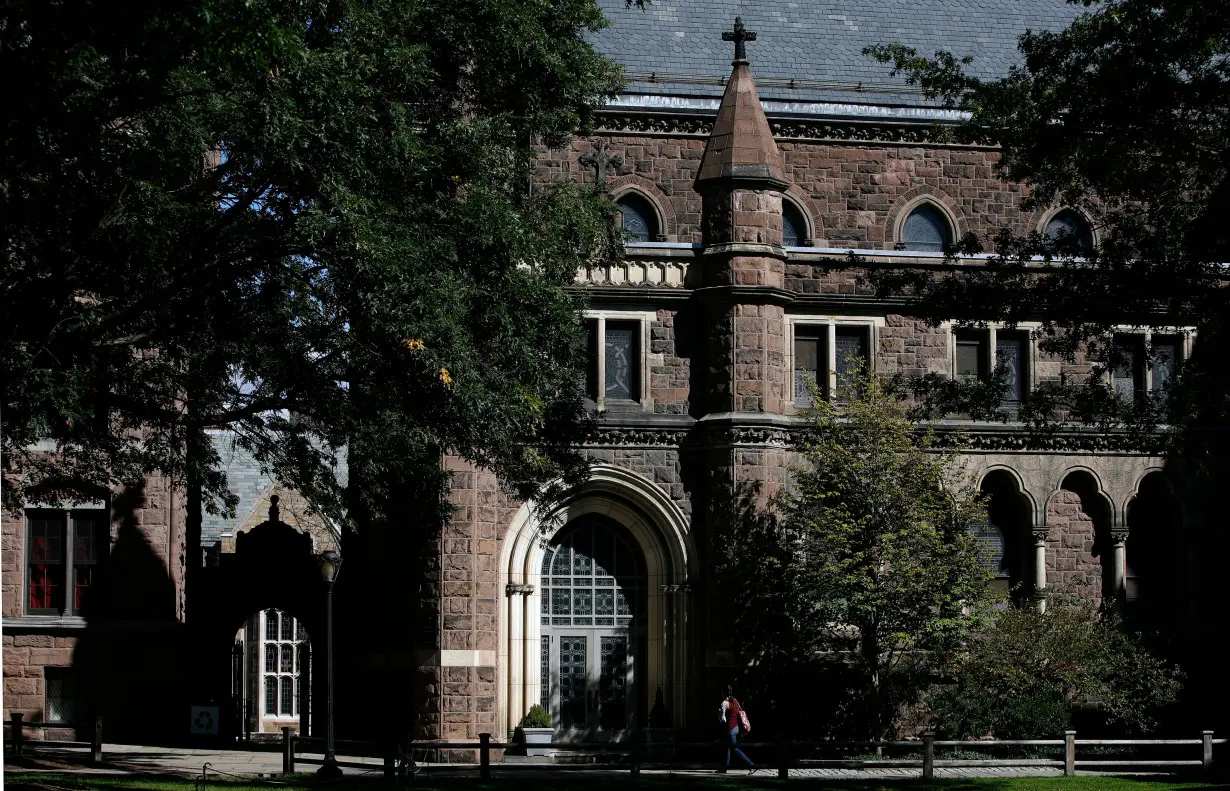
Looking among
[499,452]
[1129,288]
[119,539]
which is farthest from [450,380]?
[119,539]

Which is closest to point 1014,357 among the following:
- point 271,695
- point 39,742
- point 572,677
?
point 572,677

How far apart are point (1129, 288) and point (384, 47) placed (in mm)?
8999

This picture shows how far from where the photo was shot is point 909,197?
120ft

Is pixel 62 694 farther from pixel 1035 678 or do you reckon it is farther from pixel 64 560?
pixel 1035 678

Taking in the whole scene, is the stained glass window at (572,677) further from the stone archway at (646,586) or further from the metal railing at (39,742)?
the metal railing at (39,742)

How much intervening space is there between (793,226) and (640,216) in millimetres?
3151

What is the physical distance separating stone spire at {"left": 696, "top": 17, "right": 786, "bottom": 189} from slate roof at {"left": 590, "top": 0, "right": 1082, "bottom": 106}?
379 centimetres

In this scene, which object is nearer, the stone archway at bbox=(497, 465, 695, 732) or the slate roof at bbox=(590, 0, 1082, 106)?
the stone archway at bbox=(497, 465, 695, 732)

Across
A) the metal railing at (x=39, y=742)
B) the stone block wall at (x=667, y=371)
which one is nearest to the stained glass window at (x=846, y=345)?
the stone block wall at (x=667, y=371)

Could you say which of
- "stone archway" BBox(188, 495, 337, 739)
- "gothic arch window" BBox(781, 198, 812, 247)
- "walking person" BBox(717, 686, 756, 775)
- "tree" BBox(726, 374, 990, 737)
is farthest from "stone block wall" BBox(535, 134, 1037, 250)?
"walking person" BBox(717, 686, 756, 775)

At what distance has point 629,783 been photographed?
2575 cm

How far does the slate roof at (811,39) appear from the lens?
37.0 m

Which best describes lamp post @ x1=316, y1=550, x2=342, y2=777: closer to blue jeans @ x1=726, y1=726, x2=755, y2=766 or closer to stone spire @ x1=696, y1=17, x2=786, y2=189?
blue jeans @ x1=726, y1=726, x2=755, y2=766

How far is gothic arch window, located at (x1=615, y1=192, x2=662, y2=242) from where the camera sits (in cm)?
3578
